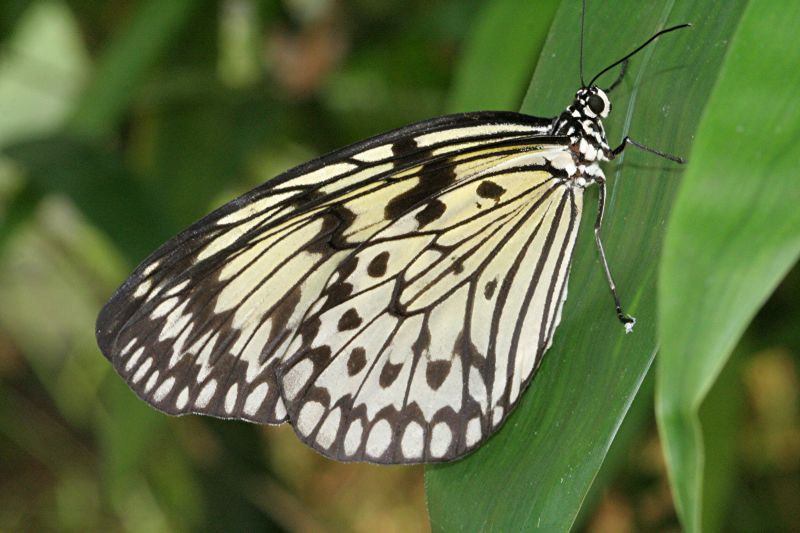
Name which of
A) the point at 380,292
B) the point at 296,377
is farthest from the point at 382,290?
the point at 296,377

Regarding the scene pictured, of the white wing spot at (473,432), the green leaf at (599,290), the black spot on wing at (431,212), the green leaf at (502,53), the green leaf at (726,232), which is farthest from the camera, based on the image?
the green leaf at (502,53)

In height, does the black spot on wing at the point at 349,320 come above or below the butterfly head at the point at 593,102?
below

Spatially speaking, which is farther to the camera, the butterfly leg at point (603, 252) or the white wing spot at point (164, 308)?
the white wing spot at point (164, 308)

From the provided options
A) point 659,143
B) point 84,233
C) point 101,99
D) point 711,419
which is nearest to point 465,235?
point 659,143

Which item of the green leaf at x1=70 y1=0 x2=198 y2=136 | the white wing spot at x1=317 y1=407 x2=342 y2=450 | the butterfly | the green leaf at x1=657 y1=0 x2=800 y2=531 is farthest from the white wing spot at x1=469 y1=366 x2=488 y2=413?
the green leaf at x1=70 y1=0 x2=198 y2=136

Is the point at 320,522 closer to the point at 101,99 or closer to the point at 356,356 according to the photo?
the point at 101,99

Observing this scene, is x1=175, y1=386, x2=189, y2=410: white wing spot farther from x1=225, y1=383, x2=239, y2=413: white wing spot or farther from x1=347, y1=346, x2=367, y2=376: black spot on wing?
x1=347, y1=346, x2=367, y2=376: black spot on wing

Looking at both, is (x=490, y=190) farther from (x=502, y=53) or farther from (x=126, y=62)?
(x=126, y=62)

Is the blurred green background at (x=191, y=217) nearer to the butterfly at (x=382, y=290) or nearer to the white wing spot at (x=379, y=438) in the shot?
the butterfly at (x=382, y=290)

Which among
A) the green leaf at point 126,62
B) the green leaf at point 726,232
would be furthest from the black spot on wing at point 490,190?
the green leaf at point 126,62
